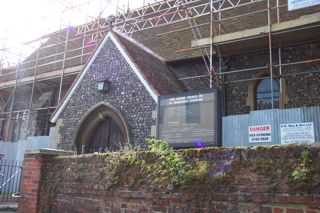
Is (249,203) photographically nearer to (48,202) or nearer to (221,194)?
(221,194)

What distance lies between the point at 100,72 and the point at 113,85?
91 centimetres

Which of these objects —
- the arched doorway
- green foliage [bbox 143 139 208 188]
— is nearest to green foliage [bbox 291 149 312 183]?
green foliage [bbox 143 139 208 188]

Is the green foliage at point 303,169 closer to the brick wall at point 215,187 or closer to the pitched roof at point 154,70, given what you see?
the brick wall at point 215,187

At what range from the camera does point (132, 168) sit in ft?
18.1

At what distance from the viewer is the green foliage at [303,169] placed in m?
3.73

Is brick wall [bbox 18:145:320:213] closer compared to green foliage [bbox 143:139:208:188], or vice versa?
brick wall [bbox 18:145:320:213]

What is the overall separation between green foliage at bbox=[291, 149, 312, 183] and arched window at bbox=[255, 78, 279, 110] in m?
Answer: 8.87

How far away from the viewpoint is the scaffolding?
39.1ft

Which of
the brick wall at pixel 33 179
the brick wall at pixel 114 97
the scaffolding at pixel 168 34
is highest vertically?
the scaffolding at pixel 168 34

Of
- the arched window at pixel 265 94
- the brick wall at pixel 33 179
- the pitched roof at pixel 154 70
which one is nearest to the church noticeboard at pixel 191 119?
the pitched roof at pixel 154 70

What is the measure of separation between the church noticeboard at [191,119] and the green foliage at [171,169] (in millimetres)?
4553

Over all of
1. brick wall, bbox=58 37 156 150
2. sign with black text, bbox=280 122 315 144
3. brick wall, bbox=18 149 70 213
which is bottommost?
brick wall, bbox=18 149 70 213

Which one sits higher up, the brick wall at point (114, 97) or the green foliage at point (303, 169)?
the brick wall at point (114, 97)

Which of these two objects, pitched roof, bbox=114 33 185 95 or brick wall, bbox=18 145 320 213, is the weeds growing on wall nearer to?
brick wall, bbox=18 145 320 213
